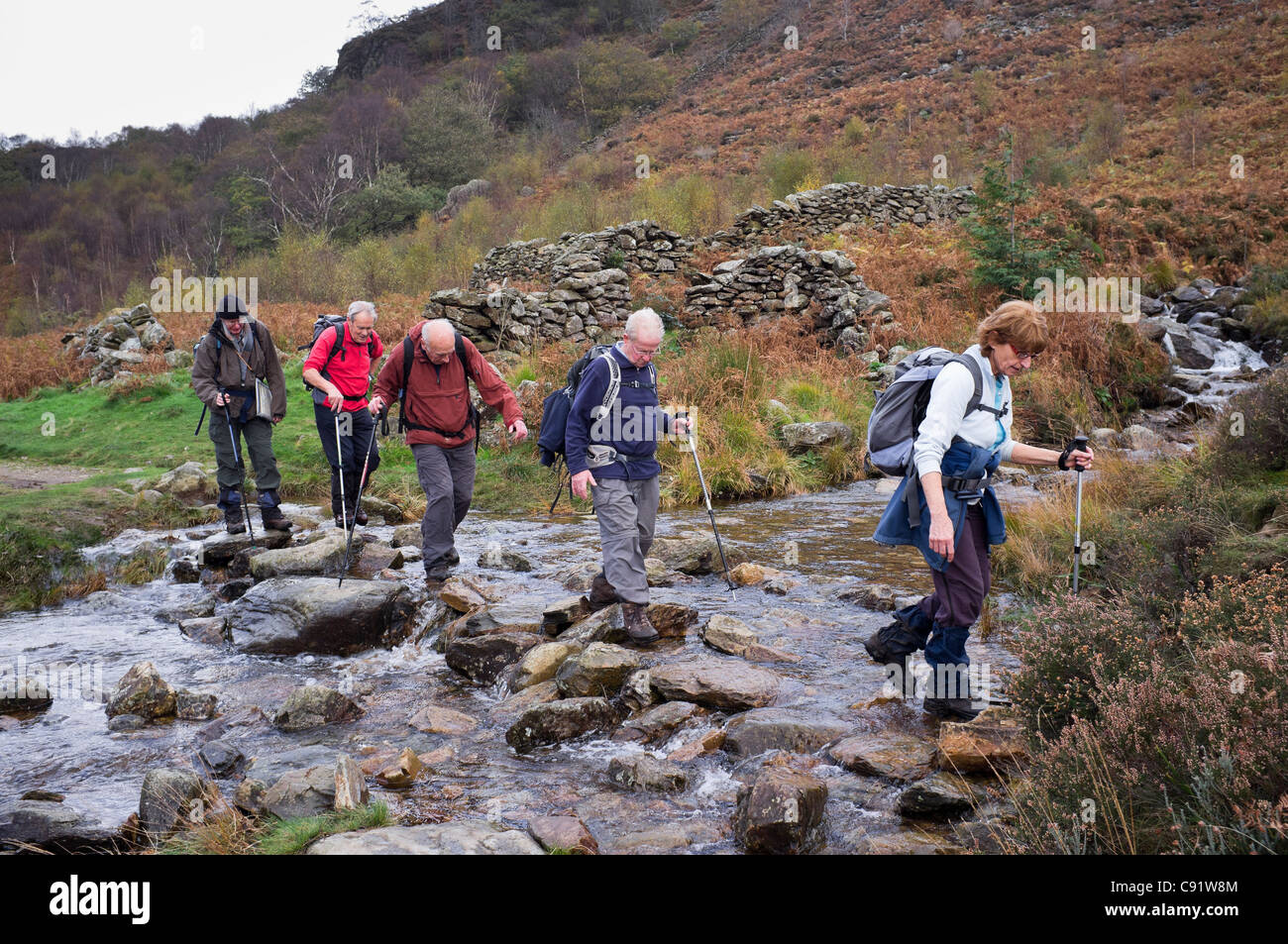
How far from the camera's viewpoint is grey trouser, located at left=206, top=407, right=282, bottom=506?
9.09 metres

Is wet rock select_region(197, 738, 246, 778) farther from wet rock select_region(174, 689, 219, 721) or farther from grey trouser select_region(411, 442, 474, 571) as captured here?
grey trouser select_region(411, 442, 474, 571)

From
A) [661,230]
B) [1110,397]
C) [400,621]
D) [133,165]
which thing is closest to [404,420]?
[400,621]

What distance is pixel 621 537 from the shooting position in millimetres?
6152

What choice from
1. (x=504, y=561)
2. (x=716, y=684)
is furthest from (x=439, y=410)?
(x=716, y=684)

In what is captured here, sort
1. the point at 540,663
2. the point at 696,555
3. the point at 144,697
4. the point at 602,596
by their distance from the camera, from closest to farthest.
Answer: the point at 144,697 → the point at 540,663 → the point at 602,596 → the point at 696,555

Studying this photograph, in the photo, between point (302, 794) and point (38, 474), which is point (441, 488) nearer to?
point (302, 794)

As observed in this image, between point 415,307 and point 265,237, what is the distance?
26.1 meters

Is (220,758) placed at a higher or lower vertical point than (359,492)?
lower

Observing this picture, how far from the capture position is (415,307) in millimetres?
18984

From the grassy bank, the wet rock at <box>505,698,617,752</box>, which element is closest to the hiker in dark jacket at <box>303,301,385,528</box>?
the wet rock at <box>505,698,617,752</box>

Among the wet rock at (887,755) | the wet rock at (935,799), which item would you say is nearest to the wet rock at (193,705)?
the wet rock at (887,755)

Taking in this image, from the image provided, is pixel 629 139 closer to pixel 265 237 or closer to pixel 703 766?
pixel 265 237

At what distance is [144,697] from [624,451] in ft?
11.2
